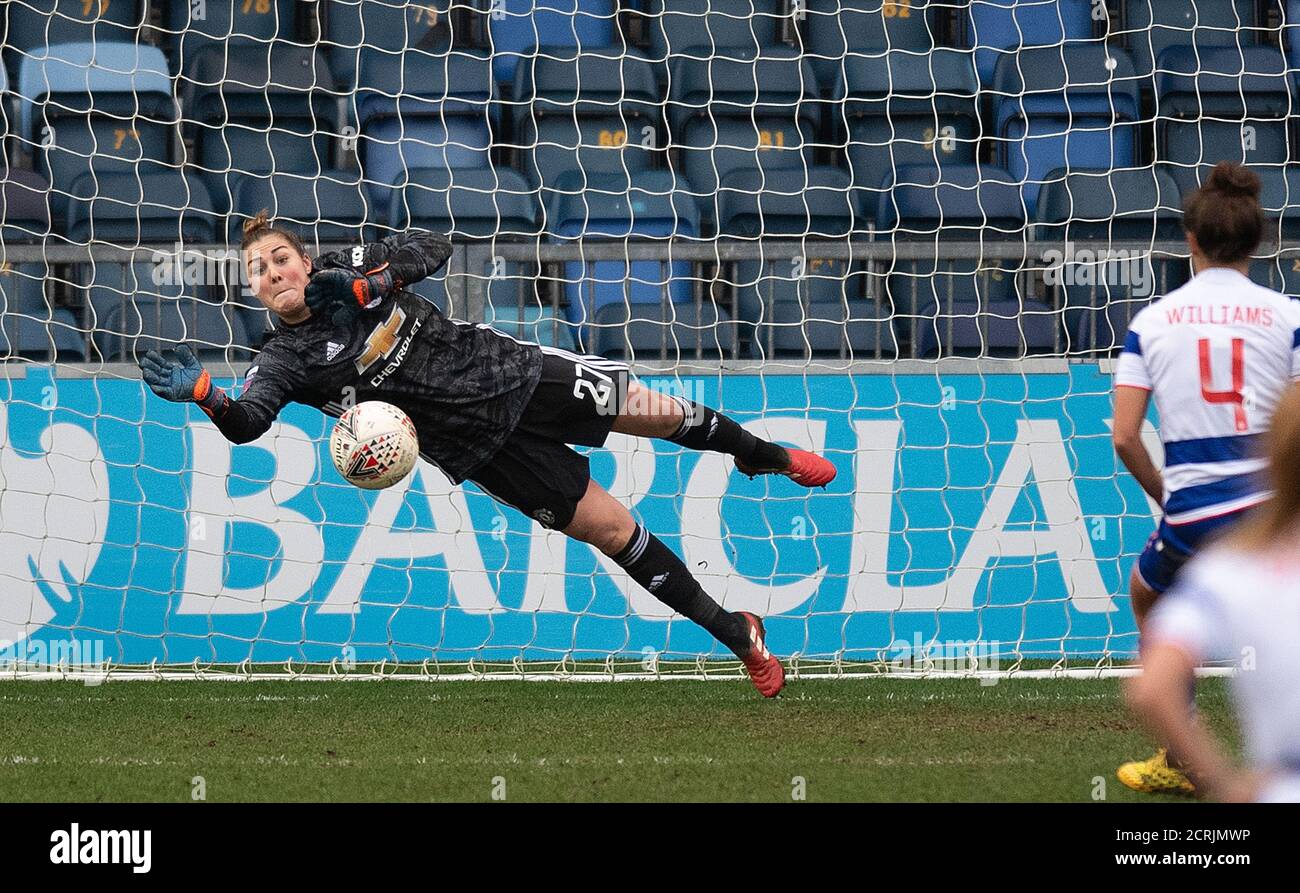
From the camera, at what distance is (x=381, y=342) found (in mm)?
5719

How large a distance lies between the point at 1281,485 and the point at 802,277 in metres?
5.67

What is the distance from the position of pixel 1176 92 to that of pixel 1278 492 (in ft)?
27.5

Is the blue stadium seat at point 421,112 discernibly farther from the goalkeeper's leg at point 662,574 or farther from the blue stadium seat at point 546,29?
the goalkeeper's leg at point 662,574

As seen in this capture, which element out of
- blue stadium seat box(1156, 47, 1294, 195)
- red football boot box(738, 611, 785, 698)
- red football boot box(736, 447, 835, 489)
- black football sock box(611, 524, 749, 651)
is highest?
blue stadium seat box(1156, 47, 1294, 195)

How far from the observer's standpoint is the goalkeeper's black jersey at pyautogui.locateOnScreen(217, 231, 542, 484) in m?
5.63

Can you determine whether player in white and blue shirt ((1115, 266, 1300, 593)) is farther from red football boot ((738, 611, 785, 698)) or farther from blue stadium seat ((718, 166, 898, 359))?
blue stadium seat ((718, 166, 898, 359))

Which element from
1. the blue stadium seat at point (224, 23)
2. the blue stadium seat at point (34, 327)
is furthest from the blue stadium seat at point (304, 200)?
the blue stadium seat at point (224, 23)

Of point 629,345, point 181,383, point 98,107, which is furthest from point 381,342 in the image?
point 98,107

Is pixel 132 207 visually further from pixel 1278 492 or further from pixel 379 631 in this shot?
pixel 1278 492

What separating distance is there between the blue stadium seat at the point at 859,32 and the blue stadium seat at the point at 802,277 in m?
1.47

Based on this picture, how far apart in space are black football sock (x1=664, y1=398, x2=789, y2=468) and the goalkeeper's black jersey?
25.2 inches

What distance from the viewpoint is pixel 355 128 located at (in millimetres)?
9562

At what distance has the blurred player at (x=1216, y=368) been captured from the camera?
3.76m

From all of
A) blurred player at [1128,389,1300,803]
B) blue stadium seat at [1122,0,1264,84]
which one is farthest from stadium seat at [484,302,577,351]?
blurred player at [1128,389,1300,803]
